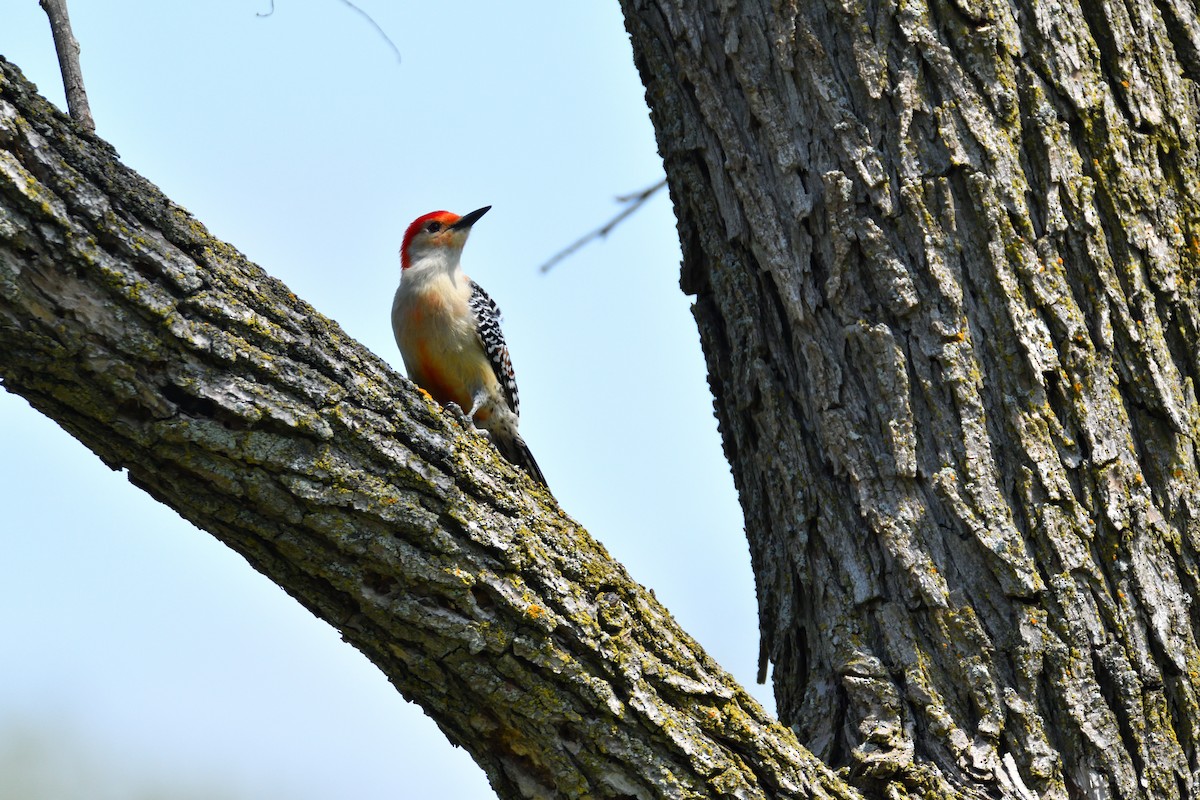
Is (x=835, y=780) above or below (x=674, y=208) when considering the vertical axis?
below

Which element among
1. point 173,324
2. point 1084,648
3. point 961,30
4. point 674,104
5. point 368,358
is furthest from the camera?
point 674,104

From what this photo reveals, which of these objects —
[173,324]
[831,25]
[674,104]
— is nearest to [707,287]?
[674,104]

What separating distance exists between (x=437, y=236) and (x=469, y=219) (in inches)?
8.6

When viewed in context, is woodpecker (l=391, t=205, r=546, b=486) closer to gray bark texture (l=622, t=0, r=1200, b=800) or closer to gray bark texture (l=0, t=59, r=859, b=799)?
gray bark texture (l=622, t=0, r=1200, b=800)

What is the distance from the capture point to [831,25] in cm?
329

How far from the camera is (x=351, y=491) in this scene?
91.8 inches

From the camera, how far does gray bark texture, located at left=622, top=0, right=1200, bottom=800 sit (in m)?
2.86

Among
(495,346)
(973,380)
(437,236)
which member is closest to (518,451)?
(495,346)

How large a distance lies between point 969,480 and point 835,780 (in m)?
0.82

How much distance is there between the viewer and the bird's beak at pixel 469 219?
6.45 metres

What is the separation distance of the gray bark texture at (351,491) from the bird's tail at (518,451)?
3.32 m

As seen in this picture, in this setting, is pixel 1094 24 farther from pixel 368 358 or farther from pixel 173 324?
pixel 173 324

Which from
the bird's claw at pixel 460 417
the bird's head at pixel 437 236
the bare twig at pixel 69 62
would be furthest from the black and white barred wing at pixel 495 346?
the bare twig at pixel 69 62

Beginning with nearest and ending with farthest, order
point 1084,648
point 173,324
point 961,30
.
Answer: point 173,324, point 1084,648, point 961,30
